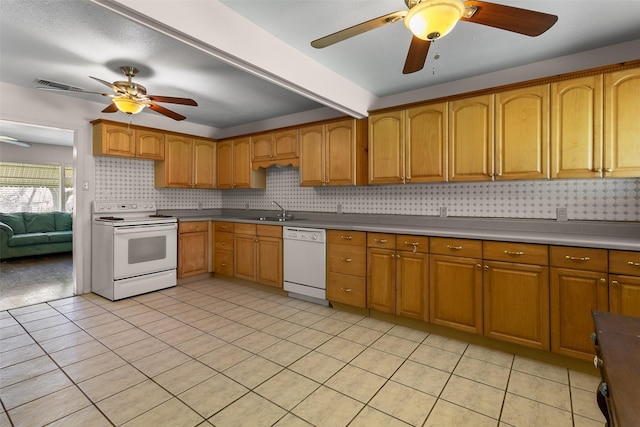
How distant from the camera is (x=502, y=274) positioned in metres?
2.55

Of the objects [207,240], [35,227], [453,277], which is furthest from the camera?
[35,227]

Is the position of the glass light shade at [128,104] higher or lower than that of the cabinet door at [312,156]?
higher

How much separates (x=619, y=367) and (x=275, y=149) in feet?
13.6

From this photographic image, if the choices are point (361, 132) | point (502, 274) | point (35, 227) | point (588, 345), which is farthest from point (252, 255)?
point (35, 227)

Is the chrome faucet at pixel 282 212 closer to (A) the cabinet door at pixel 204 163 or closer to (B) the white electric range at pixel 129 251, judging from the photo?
(A) the cabinet door at pixel 204 163

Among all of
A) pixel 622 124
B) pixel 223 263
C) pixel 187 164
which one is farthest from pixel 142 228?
pixel 622 124

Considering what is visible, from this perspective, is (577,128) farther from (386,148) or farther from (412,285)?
(412,285)

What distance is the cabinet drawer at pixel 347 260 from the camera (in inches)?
132

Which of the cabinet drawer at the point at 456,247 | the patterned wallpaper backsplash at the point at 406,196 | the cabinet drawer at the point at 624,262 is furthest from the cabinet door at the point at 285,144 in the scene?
the cabinet drawer at the point at 624,262

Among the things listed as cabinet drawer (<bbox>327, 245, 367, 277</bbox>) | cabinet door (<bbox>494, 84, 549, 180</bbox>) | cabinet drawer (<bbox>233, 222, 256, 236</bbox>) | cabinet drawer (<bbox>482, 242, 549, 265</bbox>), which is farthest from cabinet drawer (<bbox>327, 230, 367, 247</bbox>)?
cabinet door (<bbox>494, 84, 549, 180</bbox>)

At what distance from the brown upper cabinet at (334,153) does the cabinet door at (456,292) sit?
53.4 inches

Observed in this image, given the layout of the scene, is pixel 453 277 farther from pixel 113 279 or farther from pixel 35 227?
pixel 35 227

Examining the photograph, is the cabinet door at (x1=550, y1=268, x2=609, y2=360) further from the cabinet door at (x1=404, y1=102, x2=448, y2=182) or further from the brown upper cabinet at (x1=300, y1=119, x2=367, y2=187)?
the brown upper cabinet at (x1=300, y1=119, x2=367, y2=187)

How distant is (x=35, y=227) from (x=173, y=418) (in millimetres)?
6793
